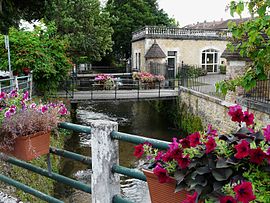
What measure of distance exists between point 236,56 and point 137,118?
323 inches

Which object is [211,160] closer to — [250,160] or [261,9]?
[250,160]

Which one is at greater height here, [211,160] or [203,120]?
[211,160]

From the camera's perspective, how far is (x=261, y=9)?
287cm

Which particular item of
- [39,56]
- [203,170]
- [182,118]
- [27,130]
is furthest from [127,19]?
[203,170]

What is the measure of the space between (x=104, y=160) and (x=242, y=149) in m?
0.97

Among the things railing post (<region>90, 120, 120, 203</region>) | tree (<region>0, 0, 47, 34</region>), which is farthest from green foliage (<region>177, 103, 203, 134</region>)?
railing post (<region>90, 120, 120, 203</region>)

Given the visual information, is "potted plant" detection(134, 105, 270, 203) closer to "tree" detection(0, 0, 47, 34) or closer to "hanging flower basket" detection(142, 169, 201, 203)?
"hanging flower basket" detection(142, 169, 201, 203)

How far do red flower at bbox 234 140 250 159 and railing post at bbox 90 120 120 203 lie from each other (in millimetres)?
895

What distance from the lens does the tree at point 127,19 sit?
30188 mm

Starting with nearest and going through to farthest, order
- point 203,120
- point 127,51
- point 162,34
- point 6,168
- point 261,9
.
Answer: point 261,9 < point 6,168 < point 203,120 < point 162,34 < point 127,51

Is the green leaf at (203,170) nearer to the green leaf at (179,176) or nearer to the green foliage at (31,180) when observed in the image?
the green leaf at (179,176)

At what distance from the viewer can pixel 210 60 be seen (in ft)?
82.7

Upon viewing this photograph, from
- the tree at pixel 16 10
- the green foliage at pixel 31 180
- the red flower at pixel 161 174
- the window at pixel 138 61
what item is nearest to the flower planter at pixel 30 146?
the red flower at pixel 161 174

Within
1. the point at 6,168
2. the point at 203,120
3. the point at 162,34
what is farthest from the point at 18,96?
the point at 162,34
